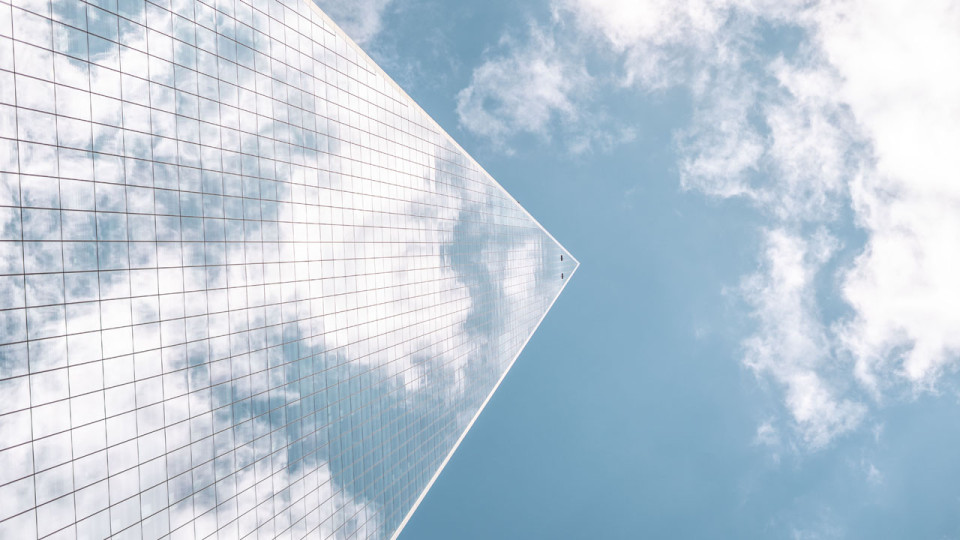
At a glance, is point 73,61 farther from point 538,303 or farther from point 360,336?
point 538,303

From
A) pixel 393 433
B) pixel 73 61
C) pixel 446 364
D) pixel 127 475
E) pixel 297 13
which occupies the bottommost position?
pixel 393 433

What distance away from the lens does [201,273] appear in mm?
37344

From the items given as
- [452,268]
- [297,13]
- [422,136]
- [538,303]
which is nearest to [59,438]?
[297,13]

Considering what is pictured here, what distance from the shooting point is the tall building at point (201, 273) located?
2645 centimetres

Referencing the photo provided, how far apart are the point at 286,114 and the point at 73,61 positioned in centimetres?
1910

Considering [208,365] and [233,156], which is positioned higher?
[233,156]

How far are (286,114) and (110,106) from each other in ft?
57.3

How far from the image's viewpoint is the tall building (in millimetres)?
26453

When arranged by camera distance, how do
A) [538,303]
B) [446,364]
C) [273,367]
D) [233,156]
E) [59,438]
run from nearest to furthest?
[59,438], [233,156], [273,367], [446,364], [538,303]

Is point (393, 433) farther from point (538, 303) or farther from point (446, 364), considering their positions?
point (538, 303)

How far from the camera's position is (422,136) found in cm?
7469

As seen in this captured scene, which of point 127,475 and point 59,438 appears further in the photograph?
point 127,475

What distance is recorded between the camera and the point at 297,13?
156ft

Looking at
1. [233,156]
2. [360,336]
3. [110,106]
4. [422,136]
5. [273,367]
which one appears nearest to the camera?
[110,106]
